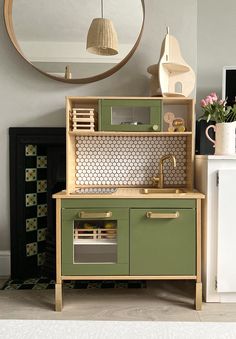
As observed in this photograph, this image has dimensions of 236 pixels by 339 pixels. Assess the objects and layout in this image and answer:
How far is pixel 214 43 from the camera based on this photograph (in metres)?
2.81

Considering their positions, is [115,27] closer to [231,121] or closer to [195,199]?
[231,121]

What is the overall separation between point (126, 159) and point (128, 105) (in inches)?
17.1

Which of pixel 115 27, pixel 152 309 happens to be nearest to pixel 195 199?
pixel 152 309

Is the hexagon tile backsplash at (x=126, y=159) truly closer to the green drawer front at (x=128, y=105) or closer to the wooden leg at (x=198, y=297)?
the green drawer front at (x=128, y=105)

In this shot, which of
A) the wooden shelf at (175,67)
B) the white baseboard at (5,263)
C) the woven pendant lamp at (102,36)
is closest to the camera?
the wooden shelf at (175,67)

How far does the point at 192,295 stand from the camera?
2.29 meters

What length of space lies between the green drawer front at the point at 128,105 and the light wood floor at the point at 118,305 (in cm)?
111

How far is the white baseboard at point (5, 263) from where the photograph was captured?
2.59 m

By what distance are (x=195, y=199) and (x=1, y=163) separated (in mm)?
1471

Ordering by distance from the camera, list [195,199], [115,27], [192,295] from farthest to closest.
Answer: [115,27]
[192,295]
[195,199]

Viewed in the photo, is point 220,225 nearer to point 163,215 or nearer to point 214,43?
point 163,215
